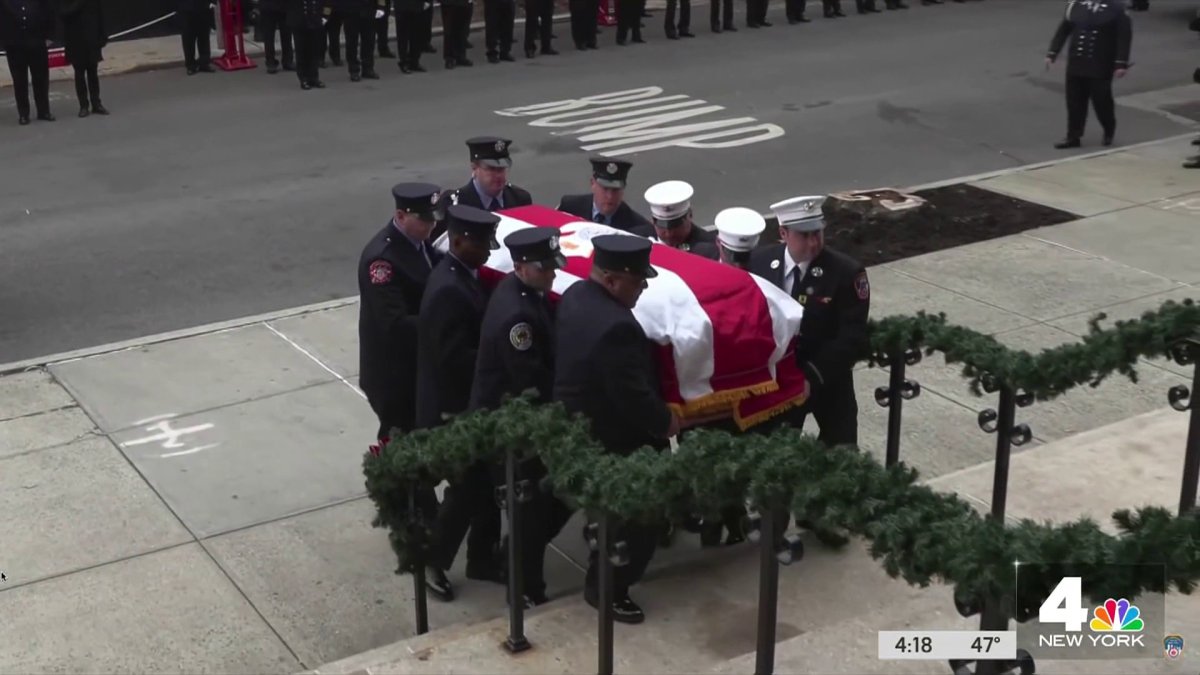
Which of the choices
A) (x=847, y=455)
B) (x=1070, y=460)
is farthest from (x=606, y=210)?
(x=847, y=455)

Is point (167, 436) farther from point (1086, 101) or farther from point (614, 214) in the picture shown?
point (1086, 101)

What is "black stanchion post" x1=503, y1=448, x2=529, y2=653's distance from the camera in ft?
17.7

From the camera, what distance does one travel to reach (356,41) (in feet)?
57.4

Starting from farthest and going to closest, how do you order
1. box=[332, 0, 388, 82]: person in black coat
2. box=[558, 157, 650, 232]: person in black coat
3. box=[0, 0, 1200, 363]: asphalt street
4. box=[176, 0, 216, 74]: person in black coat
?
box=[176, 0, 216, 74]: person in black coat
box=[332, 0, 388, 82]: person in black coat
box=[0, 0, 1200, 363]: asphalt street
box=[558, 157, 650, 232]: person in black coat

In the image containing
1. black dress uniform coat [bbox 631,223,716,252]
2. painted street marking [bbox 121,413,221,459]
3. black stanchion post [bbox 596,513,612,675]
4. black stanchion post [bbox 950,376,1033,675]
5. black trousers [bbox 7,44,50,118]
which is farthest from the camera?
black trousers [bbox 7,44,50,118]

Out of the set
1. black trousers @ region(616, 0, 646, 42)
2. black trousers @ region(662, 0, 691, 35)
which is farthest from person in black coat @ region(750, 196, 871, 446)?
black trousers @ region(662, 0, 691, 35)

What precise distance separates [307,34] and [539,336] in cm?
1162

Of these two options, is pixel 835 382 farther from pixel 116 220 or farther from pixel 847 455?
pixel 116 220


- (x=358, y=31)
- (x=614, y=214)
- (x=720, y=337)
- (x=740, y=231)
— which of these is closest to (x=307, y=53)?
(x=358, y=31)

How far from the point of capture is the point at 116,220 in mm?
12320

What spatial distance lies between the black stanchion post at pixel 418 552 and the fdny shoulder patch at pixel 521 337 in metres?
0.66

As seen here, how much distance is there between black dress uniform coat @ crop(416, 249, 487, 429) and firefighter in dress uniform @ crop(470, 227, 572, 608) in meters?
0.20

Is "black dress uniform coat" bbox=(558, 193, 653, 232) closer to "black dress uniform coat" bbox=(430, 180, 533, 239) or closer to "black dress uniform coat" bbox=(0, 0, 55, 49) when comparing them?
"black dress uniform coat" bbox=(430, 180, 533, 239)

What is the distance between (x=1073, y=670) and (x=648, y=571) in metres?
2.08
